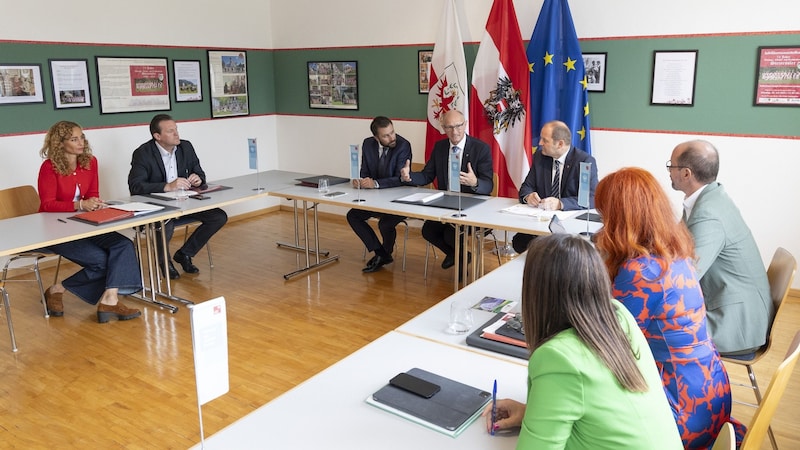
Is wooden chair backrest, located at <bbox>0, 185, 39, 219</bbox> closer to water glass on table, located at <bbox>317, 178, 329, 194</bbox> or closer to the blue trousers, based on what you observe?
the blue trousers

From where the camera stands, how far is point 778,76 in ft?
14.6

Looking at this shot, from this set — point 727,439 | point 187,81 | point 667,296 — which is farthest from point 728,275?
point 187,81

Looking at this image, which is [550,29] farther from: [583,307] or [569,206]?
[583,307]

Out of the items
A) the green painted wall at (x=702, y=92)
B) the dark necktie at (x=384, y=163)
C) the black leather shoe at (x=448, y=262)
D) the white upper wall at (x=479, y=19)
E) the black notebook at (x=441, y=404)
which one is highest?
the white upper wall at (x=479, y=19)

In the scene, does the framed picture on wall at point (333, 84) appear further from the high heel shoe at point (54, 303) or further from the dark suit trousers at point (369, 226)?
the high heel shoe at point (54, 303)

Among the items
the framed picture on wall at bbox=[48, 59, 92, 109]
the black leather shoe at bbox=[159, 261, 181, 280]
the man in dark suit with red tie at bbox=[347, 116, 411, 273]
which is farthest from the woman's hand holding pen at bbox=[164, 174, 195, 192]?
the framed picture on wall at bbox=[48, 59, 92, 109]

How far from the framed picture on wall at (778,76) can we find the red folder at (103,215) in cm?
452

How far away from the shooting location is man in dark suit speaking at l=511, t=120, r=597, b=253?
164 inches

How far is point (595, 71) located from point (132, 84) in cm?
427

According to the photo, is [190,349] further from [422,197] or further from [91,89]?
[91,89]

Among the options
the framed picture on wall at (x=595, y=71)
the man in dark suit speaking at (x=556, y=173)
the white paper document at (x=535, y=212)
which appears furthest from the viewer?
the framed picture on wall at (x=595, y=71)

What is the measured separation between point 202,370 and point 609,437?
91 centimetres

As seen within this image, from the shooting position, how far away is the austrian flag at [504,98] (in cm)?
546

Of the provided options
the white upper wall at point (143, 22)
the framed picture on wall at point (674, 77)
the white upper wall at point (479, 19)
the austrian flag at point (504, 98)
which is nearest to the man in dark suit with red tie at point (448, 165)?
the austrian flag at point (504, 98)
